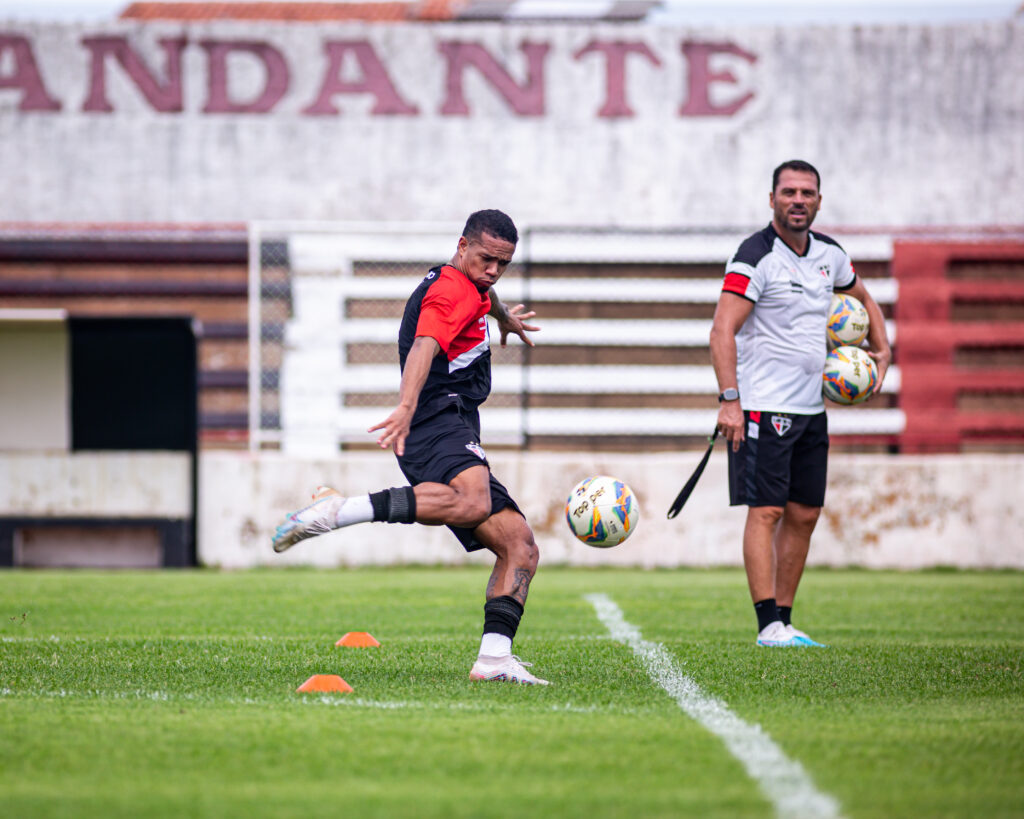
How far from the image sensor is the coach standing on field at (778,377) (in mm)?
7730

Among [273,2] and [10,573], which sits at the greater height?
[273,2]

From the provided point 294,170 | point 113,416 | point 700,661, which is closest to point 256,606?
point 700,661

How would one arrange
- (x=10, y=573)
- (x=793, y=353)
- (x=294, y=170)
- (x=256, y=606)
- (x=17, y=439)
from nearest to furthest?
1. (x=793, y=353)
2. (x=256, y=606)
3. (x=10, y=573)
4. (x=17, y=439)
5. (x=294, y=170)

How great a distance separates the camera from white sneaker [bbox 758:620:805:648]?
7531mm

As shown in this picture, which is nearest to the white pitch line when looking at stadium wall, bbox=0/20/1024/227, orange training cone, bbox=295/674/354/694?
orange training cone, bbox=295/674/354/694

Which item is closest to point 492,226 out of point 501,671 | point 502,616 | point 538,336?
point 502,616

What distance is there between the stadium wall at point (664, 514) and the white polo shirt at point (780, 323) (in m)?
5.77

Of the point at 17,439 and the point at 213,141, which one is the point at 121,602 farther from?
the point at 213,141

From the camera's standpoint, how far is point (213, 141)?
62.8 feet

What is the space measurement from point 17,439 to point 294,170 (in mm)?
5187

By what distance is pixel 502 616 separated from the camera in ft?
20.1

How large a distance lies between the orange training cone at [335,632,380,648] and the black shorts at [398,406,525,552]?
1.32m

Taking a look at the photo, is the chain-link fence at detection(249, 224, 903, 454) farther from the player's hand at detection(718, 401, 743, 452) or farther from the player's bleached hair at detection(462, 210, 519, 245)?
the player's bleached hair at detection(462, 210, 519, 245)

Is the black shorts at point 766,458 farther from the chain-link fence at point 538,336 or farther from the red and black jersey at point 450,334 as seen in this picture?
the chain-link fence at point 538,336
